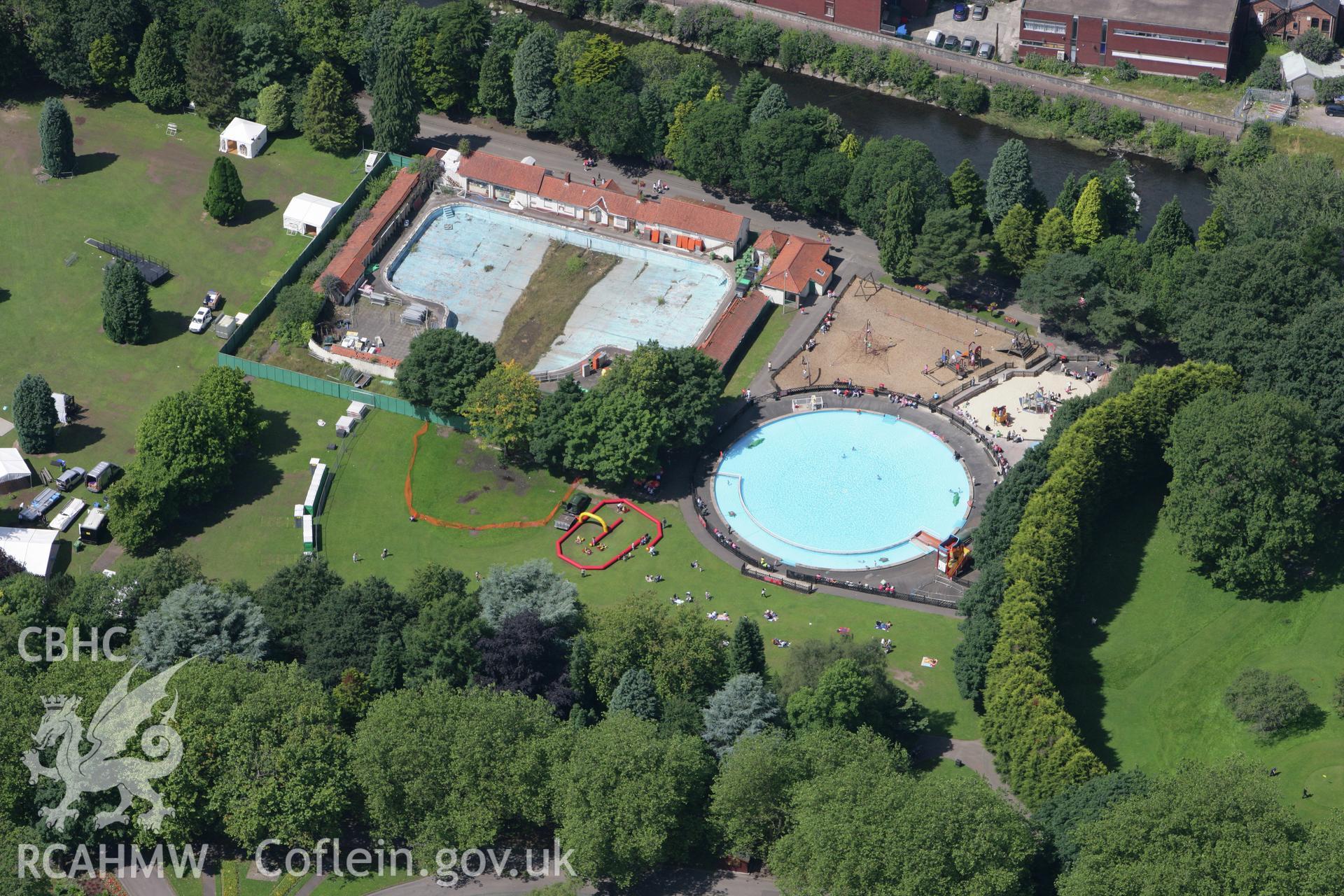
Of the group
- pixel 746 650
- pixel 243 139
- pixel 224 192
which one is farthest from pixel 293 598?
pixel 243 139

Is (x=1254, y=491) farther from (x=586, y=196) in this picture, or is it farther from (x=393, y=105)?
(x=393, y=105)

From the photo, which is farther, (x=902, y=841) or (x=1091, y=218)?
(x=1091, y=218)

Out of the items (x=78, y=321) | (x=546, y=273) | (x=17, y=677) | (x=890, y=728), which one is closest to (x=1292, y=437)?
(x=890, y=728)

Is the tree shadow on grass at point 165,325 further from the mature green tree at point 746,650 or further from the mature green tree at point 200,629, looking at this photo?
the mature green tree at point 746,650

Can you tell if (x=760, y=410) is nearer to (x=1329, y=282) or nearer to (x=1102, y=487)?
(x=1102, y=487)

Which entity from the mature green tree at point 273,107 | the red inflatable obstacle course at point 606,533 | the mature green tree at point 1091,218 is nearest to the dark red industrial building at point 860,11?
the mature green tree at point 1091,218

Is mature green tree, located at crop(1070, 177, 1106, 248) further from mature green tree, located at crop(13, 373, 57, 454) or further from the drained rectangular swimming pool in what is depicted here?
mature green tree, located at crop(13, 373, 57, 454)

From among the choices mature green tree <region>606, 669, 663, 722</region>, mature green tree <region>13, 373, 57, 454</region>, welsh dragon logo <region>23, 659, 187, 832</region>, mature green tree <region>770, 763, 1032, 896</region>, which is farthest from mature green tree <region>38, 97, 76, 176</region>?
mature green tree <region>770, 763, 1032, 896</region>
